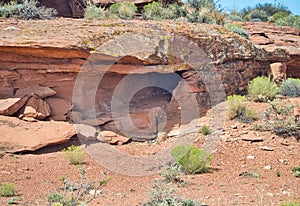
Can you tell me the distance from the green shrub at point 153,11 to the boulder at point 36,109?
4899 millimetres

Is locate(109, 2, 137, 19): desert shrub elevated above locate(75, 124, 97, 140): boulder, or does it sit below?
above

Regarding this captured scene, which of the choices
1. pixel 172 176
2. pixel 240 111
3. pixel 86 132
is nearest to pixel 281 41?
pixel 240 111

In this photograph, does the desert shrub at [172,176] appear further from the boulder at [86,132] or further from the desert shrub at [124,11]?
the desert shrub at [124,11]

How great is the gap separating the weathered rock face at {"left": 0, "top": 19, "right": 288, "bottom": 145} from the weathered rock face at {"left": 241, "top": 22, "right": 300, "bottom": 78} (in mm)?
2303

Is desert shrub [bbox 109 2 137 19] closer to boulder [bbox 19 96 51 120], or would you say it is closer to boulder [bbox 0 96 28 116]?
boulder [bbox 19 96 51 120]

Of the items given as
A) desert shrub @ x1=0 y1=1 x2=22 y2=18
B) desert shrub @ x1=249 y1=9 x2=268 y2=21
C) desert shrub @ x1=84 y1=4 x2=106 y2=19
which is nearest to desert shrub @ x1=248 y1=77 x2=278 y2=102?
desert shrub @ x1=84 y1=4 x2=106 y2=19

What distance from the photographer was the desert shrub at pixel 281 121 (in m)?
7.86

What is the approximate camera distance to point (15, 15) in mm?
9484

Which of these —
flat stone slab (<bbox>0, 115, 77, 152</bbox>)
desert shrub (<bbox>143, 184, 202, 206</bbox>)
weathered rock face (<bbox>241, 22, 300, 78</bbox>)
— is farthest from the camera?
weathered rock face (<bbox>241, 22, 300, 78</bbox>)

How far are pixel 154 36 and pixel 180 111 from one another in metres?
2.17

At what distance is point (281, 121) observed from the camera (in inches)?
316

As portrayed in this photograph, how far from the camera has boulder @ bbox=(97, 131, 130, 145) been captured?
327 inches

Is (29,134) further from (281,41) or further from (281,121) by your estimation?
(281,41)

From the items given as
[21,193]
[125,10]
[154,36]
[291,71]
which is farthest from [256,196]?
[291,71]
